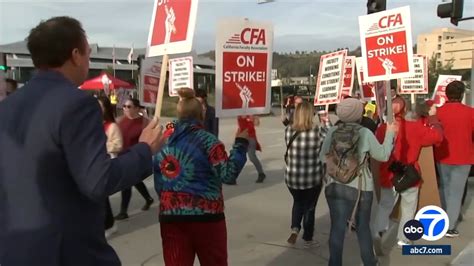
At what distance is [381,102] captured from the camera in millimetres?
5895

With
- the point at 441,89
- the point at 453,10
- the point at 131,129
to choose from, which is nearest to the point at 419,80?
the point at 441,89

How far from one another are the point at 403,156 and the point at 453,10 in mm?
4446

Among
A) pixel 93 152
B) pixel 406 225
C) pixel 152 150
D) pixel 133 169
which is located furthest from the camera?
pixel 406 225

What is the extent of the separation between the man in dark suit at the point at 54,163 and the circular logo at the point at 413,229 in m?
4.52

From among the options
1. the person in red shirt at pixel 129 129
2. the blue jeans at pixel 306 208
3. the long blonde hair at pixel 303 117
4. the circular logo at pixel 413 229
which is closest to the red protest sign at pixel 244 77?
the long blonde hair at pixel 303 117

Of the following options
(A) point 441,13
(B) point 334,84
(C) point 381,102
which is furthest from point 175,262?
(A) point 441,13

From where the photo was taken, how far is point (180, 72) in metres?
9.28

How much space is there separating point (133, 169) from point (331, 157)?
2.82 meters

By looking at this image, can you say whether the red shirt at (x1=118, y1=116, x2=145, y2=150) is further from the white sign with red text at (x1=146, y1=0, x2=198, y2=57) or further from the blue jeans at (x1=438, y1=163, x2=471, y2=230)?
the blue jeans at (x1=438, y1=163, x2=471, y2=230)

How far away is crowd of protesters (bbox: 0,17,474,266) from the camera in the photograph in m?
1.92

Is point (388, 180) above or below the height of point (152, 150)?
below

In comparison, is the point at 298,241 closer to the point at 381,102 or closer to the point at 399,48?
the point at 381,102

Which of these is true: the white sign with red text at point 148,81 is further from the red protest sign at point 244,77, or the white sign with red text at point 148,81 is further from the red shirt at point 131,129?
the red protest sign at point 244,77

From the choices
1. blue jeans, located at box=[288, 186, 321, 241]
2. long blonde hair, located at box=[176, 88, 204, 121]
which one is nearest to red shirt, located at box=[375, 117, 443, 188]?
blue jeans, located at box=[288, 186, 321, 241]
